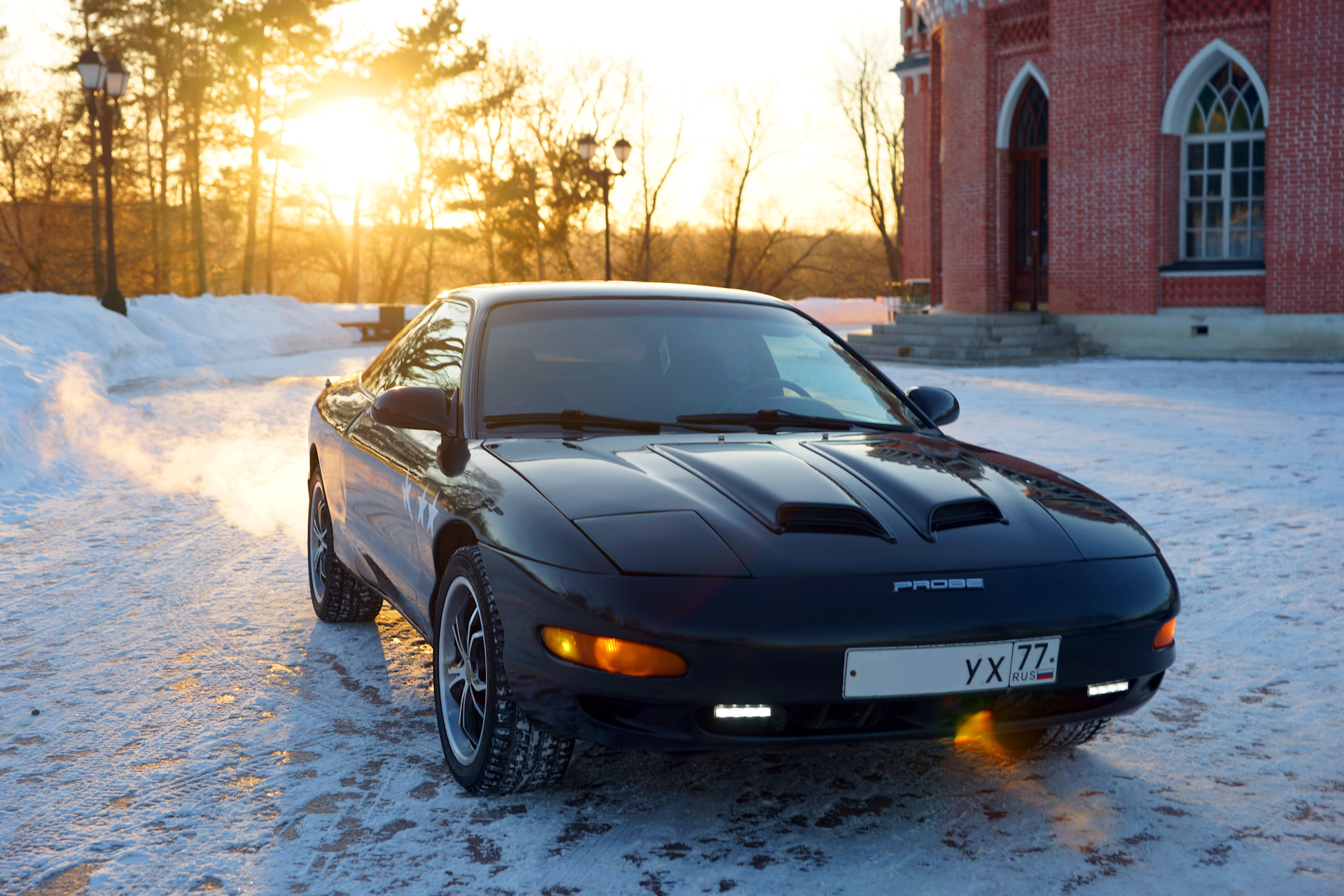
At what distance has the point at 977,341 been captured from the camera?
→ 2250cm

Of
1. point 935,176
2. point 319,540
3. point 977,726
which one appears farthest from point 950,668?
point 935,176

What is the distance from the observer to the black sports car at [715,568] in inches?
112

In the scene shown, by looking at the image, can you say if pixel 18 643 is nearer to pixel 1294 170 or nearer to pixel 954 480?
pixel 954 480

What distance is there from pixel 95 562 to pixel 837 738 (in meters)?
5.12

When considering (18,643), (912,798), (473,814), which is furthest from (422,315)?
(912,798)

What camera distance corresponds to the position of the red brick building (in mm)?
20797

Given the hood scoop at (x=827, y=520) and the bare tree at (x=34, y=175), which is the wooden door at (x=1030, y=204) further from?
the bare tree at (x=34, y=175)

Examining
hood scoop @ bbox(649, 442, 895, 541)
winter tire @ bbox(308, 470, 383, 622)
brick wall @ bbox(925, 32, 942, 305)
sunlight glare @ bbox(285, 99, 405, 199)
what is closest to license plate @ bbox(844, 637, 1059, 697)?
hood scoop @ bbox(649, 442, 895, 541)

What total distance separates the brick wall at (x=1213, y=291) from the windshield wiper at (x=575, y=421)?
20685mm

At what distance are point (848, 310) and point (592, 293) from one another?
121 feet

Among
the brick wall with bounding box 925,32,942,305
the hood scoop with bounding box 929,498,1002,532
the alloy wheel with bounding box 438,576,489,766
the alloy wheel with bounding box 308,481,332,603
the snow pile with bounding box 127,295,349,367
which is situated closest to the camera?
the hood scoop with bounding box 929,498,1002,532

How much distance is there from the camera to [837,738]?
2.90m

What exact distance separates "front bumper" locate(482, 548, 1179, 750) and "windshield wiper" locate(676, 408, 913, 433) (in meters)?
1.19

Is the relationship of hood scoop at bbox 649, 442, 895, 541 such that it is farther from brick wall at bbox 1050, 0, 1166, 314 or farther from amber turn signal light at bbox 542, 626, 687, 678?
brick wall at bbox 1050, 0, 1166, 314
